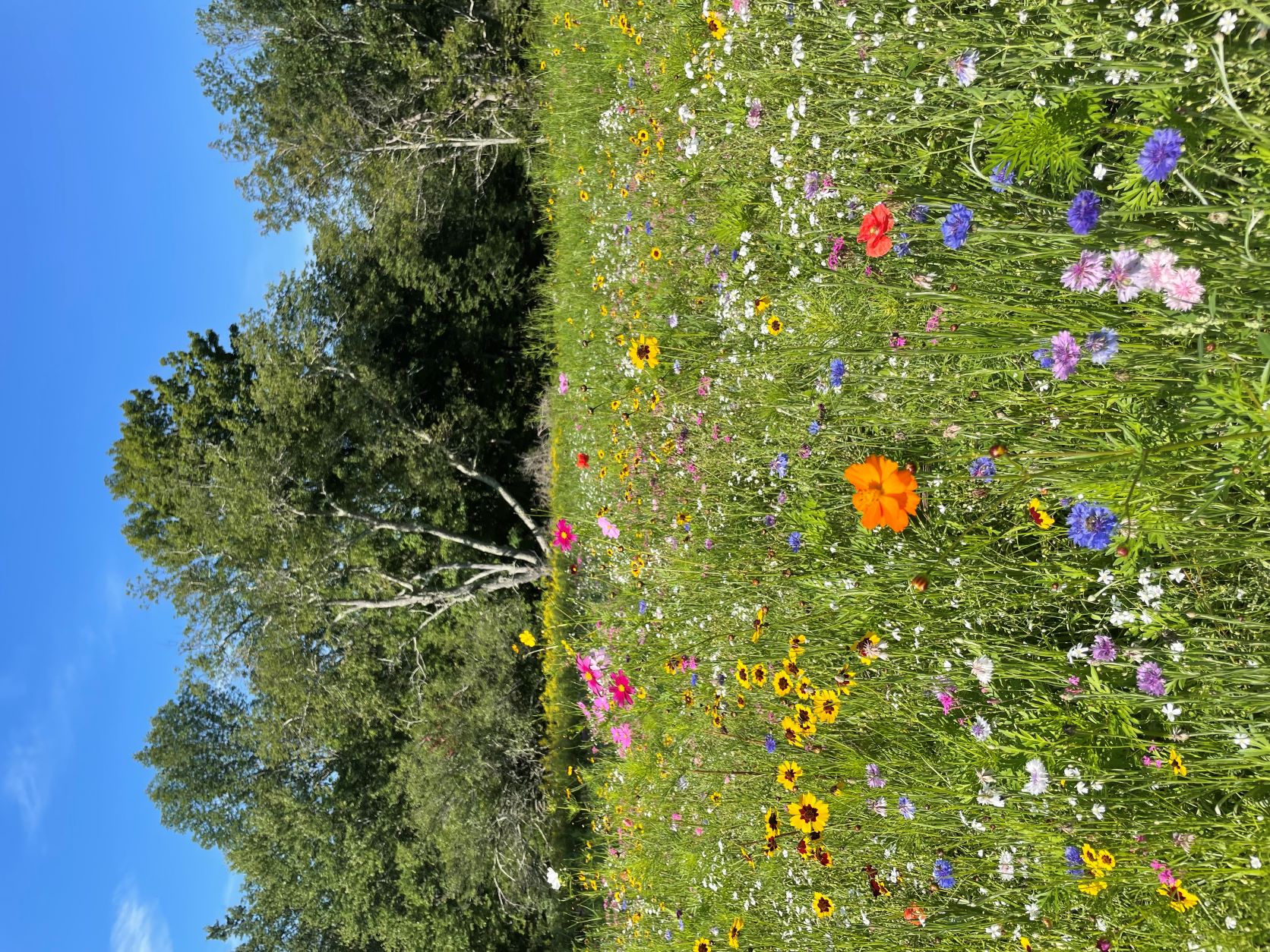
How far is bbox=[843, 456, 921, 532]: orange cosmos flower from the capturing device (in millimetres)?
3219

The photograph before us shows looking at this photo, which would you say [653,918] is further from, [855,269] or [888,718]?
[855,269]

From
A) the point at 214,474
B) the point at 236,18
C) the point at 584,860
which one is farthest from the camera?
the point at 236,18

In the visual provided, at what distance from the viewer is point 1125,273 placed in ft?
7.41

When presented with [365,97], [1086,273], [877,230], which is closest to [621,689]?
[877,230]

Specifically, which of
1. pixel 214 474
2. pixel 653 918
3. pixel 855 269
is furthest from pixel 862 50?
pixel 214 474

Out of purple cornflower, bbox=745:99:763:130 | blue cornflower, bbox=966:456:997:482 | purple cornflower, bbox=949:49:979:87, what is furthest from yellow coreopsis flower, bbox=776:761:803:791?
purple cornflower, bbox=745:99:763:130

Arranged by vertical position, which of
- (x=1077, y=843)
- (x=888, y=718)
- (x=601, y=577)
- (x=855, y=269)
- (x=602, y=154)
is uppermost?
(x=602, y=154)

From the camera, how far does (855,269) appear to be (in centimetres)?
400

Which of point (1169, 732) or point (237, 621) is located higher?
point (237, 621)

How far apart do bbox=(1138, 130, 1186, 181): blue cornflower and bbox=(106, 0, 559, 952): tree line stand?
9375 millimetres

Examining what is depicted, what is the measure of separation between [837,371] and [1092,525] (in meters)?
1.68

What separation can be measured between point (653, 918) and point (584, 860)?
2643mm

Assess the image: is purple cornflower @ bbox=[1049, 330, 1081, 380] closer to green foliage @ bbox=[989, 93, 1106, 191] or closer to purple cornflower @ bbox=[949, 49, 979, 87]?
green foliage @ bbox=[989, 93, 1106, 191]

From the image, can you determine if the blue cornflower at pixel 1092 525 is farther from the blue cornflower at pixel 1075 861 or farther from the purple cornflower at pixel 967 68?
the purple cornflower at pixel 967 68
